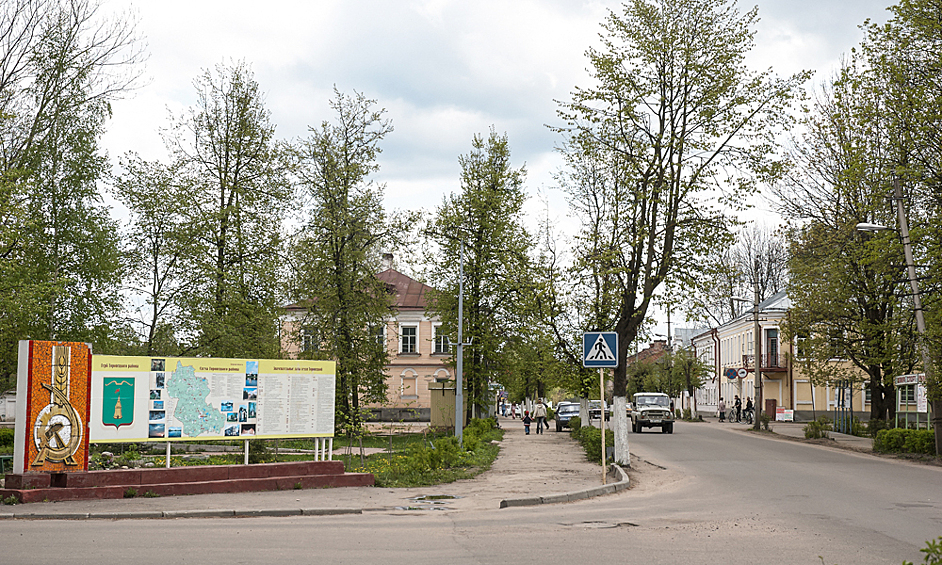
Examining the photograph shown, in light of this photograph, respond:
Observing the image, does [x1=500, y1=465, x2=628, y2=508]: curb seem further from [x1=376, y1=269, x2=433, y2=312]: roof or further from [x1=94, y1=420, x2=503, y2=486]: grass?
[x1=376, y1=269, x2=433, y2=312]: roof

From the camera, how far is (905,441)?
2767cm

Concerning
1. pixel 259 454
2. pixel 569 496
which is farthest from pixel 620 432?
pixel 259 454

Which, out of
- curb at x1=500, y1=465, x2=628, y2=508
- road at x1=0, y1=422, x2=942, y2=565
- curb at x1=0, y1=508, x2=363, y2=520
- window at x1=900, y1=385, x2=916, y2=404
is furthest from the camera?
window at x1=900, y1=385, x2=916, y2=404

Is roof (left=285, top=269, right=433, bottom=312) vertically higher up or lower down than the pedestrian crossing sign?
higher up

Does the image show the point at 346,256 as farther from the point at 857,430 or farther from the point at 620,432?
the point at 857,430

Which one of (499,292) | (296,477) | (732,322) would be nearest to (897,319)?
(499,292)

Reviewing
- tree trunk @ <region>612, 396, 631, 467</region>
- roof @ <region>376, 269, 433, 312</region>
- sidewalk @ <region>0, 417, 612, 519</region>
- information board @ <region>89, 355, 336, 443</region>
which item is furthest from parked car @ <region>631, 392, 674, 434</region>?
roof @ <region>376, 269, 433, 312</region>

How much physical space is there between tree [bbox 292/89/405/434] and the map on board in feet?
54.7

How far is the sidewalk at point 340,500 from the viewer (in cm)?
1276

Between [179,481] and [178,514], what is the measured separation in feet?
8.47

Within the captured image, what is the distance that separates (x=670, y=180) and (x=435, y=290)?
19313 millimetres

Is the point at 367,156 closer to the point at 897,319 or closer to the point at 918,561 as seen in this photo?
the point at 897,319

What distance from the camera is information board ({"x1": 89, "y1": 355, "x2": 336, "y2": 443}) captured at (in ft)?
49.3

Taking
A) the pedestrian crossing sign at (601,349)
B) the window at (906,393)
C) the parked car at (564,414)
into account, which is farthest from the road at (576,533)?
the parked car at (564,414)
